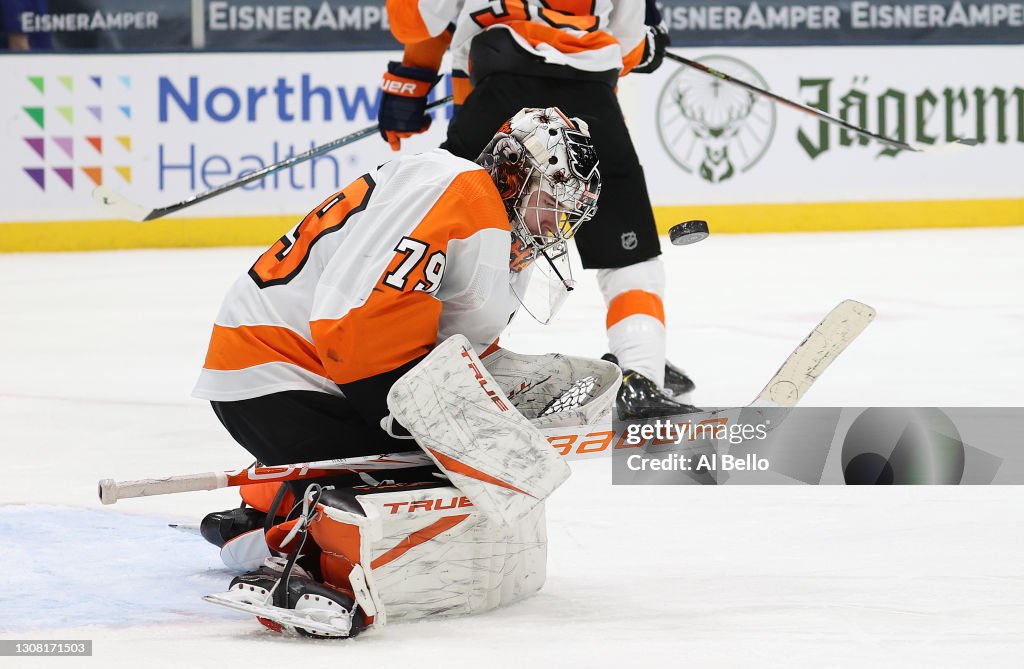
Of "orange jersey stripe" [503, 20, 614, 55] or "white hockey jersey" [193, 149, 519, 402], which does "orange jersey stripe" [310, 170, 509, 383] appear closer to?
"white hockey jersey" [193, 149, 519, 402]

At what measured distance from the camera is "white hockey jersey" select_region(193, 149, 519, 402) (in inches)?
65.3

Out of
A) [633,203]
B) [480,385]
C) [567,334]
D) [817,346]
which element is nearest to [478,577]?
[480,385]

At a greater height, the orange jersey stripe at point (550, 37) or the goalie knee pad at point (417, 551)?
the orange jersey stripe at point (550, 37)

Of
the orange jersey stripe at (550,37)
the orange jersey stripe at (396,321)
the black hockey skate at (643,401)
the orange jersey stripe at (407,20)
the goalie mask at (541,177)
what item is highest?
the orange jersey stripe at (407,20)

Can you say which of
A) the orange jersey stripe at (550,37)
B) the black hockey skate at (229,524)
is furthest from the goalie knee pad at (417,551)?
the orange jersey stripe at (550,37)

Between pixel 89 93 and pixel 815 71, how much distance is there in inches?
137

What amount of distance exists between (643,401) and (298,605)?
3.73ft

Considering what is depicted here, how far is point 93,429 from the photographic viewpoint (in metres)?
3.00

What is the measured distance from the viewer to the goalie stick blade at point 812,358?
7.56 ft

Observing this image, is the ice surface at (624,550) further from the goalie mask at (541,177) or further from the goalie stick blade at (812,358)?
the goalie mask at (541,177)

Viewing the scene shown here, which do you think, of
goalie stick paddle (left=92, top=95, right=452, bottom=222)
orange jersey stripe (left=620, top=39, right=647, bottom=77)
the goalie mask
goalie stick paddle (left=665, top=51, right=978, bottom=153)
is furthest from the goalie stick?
goalie stick paddle (left=665, top=51, right=978, bottom=153)

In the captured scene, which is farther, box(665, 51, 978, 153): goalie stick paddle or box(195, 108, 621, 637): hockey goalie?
box(665, 51, 978, 153): goalie stick paddle

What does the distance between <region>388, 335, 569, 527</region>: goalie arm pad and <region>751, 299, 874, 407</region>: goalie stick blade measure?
2.56 feet

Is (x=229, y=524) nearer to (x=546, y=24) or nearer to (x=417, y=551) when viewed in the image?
(x=417, y=551)
